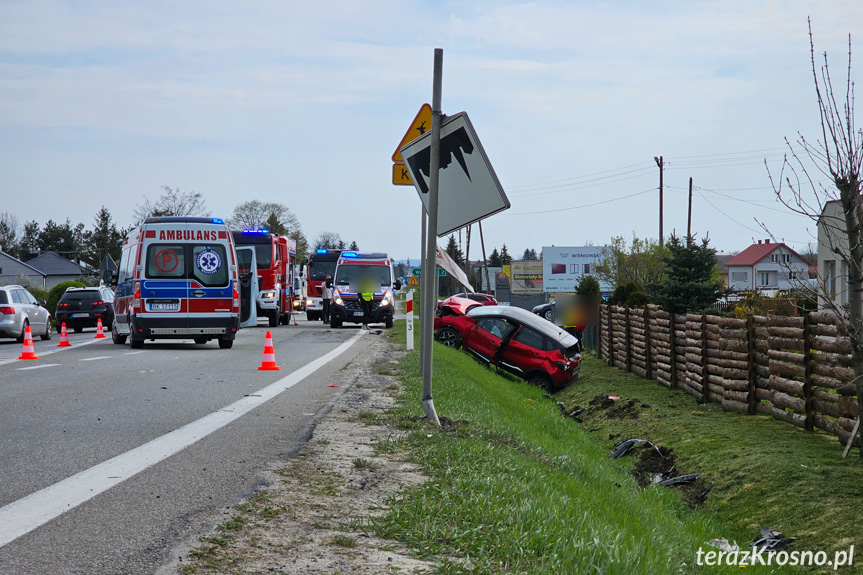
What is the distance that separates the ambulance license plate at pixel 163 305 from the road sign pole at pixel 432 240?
Answer: 461 inches

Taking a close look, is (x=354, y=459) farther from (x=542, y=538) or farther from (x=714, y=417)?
(x=714, y=417)

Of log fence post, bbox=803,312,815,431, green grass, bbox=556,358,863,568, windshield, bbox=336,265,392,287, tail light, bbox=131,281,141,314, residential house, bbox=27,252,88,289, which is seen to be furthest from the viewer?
residential house, bbox=27,252,88,289

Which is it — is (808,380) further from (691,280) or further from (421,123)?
(691,280)

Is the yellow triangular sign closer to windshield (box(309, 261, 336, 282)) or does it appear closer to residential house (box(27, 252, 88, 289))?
windshield (box(309, 261, 336, 282))

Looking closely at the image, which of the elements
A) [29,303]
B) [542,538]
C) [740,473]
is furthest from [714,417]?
[29,303]

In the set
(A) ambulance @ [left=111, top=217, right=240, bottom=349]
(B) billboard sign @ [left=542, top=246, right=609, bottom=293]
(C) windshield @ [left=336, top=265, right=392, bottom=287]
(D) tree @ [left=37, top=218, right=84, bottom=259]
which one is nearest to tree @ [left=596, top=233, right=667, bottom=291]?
(B) billboard sign @ [left=542, top=246, right=609, bottom=293]

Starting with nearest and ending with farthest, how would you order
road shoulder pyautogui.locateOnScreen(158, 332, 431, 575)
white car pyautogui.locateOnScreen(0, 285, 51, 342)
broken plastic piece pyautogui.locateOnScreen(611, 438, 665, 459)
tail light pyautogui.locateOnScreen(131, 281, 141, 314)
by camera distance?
road shoulder pyautogui.locateOnScreen(158, 332, 431, 575), broken plastic piece pyautogui.locateOnScreen(611, 438, 665, 459), tail light pyautogui.locateOnScreen(131, 281, 141, 314), white car pyautogui.locateOnScreen(0, 285, 51, 342)

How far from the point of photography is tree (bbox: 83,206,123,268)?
107669 mm

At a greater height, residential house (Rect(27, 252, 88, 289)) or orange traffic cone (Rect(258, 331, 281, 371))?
residential house (Rect(27, 252, 88, 289))

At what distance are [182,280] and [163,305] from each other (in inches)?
26.4

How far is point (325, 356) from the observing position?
17.5 metres

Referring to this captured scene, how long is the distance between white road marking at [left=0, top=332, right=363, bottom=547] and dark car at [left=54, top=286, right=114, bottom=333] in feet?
79.9

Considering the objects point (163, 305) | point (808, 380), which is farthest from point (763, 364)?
point (163, 305)

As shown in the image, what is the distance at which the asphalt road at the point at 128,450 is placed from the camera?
13.1ft
